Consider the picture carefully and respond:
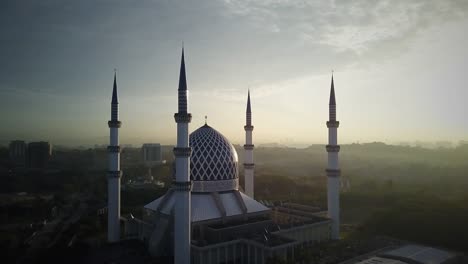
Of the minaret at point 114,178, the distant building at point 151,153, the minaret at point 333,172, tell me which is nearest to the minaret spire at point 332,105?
the minaret at point 333,172

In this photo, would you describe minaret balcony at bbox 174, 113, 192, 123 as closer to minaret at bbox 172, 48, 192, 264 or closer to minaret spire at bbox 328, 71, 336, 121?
minaret at bbox 172, 48, 192, 264

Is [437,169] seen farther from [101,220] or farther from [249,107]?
[101,220]

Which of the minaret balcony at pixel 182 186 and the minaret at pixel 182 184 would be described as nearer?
the minaret at pixel 182 184

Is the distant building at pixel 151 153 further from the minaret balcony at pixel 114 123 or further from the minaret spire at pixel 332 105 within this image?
the minaret spire at pixel 332 105

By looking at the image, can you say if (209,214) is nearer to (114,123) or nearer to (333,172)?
(114,123)

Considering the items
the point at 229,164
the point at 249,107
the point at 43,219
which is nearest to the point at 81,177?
the point at 43,219

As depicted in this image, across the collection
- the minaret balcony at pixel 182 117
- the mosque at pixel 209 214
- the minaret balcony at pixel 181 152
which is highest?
the minaret balcony at pixel 182 117

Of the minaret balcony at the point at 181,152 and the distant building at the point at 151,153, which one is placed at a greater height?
the minaret balcony at the point at 181,152

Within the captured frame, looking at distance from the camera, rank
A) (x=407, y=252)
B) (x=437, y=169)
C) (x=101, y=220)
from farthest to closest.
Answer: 1. (x=437, y=169)
2. (x=101, y=220)
3. (x=407, y=252)

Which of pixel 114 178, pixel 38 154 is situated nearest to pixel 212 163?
pixel 114 178
